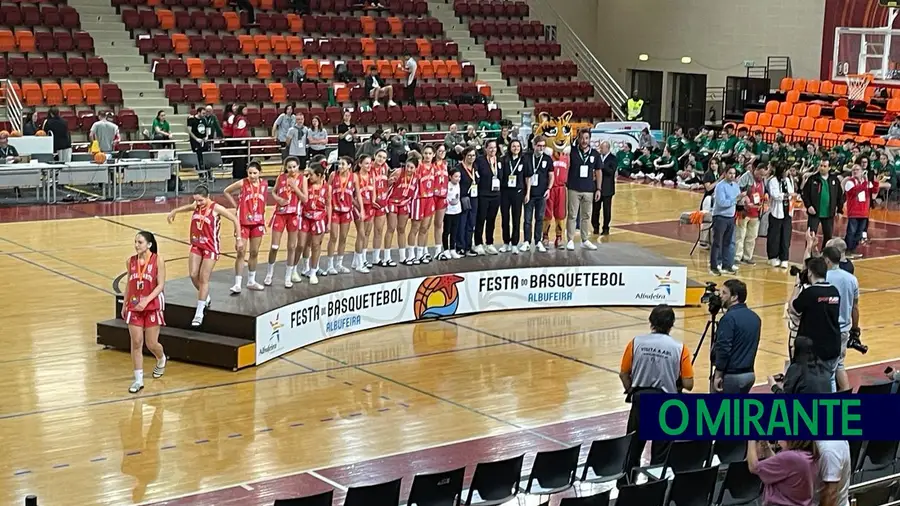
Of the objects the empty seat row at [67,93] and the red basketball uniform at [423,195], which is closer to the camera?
the red basketball uniform at [423,195]

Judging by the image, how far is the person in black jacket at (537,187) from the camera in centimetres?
1564

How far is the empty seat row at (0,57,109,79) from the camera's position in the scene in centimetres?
2614

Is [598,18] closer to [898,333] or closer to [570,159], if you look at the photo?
[570,159]

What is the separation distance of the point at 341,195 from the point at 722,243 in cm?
623

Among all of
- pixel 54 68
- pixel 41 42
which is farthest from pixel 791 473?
pixel 41 42

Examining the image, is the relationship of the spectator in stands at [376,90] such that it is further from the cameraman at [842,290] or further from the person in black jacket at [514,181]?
the cameraman at [842,290]

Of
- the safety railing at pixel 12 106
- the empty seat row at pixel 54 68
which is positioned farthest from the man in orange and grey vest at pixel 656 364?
the empty seat row at pixel 54 68

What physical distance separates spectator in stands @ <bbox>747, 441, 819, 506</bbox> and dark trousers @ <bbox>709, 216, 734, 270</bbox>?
36.5ft

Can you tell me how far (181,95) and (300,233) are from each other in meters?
15.3

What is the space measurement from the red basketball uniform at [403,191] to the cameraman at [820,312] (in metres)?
5.73

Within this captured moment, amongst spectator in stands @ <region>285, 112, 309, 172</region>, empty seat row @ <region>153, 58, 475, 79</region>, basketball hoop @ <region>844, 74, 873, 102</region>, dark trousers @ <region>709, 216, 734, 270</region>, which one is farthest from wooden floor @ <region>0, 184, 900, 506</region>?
basketball hoop @ <region>844, 74, 873, 102</region>

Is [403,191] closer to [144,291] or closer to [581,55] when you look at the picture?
[144,291]

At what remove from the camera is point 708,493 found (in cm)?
786

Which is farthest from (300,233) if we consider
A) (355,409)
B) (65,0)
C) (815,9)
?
(815,9)
